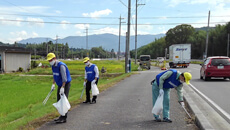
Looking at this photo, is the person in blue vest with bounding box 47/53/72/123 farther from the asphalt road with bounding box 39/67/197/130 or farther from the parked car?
the parked car

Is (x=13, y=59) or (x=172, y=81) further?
(x=13, y=59)

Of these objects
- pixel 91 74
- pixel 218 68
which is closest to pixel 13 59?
pixel 218 68

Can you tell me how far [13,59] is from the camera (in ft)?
116

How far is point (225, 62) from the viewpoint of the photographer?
16.9 m

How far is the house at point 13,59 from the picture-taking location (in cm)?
3377

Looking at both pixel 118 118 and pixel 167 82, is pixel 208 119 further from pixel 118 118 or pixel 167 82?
pixel 118 118

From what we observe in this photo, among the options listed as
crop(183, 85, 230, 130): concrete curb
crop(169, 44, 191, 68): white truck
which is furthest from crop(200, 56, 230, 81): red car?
crop(169, 44, 191, 68): white truck

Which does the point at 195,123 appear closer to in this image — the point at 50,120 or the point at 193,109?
the point at 193,109

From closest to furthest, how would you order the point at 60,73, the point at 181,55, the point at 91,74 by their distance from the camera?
the point at 60,73, the point at 91,74, the point at 181,55

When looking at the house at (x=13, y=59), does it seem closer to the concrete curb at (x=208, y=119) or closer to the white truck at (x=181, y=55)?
the white truck at (x=181, y=55)

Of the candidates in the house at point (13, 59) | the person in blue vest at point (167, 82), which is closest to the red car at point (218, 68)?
the person in blue vest at point (167, 82)

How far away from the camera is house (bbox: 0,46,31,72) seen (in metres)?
33.8

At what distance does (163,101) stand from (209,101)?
4.00 meters

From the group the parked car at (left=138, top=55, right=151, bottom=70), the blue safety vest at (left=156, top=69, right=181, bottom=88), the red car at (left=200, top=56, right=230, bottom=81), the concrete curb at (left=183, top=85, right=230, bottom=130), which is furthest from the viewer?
the parked car at (left=138, top=55, right=151, bottom=70)
